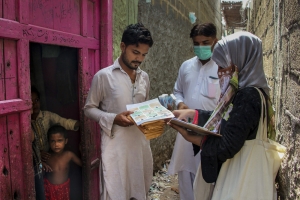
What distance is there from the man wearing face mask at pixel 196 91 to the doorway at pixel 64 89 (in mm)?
1026

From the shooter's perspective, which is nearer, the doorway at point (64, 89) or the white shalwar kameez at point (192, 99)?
the doorway at point (64, 89)

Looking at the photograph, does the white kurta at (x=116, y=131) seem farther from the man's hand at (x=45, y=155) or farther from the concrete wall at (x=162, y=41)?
the concrete wall at (x=162, y=41)

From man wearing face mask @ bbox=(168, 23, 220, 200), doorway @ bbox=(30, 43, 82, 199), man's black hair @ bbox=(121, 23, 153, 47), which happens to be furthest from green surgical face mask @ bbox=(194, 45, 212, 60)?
doorway @ bbox=(30, 43, 82, 199)

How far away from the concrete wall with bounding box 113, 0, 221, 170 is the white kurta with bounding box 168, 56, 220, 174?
0.85 meters

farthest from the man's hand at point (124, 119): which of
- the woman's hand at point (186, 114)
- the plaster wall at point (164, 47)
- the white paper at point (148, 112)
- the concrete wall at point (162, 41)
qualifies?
the plaster wall at point (164, 47)

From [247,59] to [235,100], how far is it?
0.27 m

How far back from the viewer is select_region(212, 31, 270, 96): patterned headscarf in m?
1.75

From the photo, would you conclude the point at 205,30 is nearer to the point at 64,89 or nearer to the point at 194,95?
the point at 194,95

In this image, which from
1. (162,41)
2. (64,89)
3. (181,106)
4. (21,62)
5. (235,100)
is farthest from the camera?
(162,41)

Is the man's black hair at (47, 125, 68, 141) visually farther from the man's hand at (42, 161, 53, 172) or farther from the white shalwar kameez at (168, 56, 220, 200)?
the white shalwar kameez at (168, 56, 220, 200)

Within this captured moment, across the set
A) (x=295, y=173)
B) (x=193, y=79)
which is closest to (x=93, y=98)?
(x=193, y=79)

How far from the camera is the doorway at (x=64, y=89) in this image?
9.31ft

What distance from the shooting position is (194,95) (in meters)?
3.15

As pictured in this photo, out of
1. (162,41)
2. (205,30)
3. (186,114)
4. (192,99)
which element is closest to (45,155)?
(186,114)
